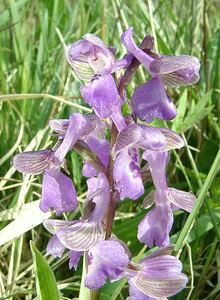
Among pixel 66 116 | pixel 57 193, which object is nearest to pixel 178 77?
pixel 57 193

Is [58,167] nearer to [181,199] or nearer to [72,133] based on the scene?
[72,133]

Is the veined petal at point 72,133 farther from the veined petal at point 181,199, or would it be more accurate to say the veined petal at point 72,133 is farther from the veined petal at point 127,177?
the veined petal at point 181,199

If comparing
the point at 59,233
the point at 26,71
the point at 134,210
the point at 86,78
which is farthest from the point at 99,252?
the point at 26,71

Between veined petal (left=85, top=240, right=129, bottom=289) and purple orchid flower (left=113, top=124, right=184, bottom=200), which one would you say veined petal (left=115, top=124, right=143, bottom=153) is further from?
veined petal (left=85, top=240, right=129, bottom=289)

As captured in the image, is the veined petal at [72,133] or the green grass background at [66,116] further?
the green grass background at [66,116]

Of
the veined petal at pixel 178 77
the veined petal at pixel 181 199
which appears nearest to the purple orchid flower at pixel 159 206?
the veined petal at pixel 181 199

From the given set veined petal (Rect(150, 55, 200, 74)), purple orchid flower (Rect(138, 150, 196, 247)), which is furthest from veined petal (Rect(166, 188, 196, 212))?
veined petal (Rect(150, 55, 200, 74))
